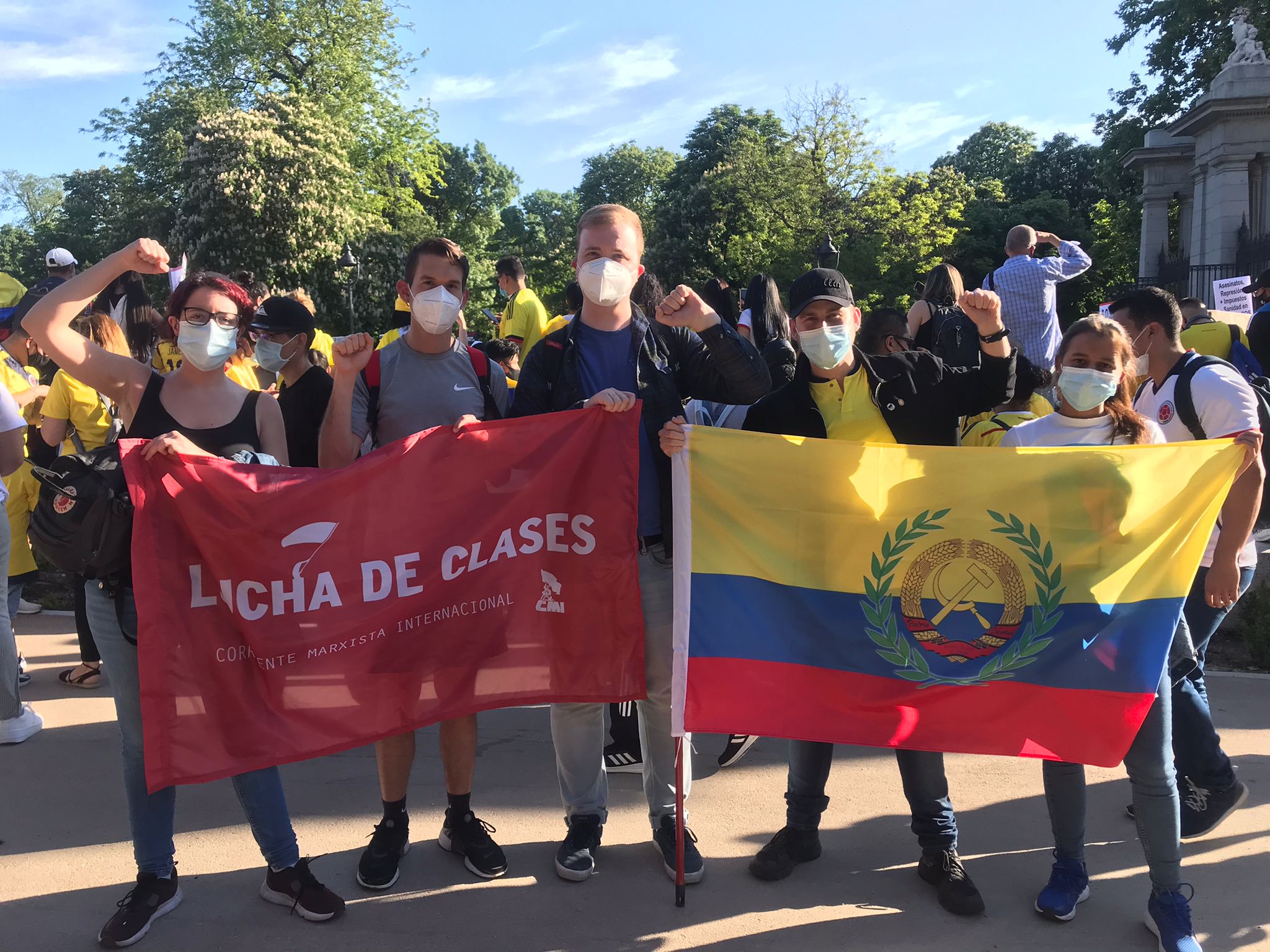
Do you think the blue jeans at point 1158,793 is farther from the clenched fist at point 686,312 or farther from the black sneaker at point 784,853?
the clenched fist at point 686,312

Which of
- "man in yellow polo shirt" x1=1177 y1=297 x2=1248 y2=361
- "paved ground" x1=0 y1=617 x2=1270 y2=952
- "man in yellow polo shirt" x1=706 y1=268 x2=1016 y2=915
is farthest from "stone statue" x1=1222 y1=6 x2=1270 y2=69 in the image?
"man in yellow polo shirt" x1=706 y1=268 x2=1016 y2=915

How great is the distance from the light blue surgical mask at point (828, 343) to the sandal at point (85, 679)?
4518mm

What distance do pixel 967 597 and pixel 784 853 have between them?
115 centimetres

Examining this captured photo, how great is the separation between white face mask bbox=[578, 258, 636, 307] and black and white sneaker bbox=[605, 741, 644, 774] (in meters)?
2.25

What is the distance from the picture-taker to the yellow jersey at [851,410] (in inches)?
133

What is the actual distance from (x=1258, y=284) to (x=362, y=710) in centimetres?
856

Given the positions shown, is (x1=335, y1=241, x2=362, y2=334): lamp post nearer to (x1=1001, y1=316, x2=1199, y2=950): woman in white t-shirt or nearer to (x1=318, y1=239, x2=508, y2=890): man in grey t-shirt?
(x1=318, y1=239, x2=508, y2=890): man in grey t-shirt

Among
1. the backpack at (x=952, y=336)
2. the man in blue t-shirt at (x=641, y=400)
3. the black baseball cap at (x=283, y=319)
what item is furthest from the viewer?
the backpack at (x=952, y=336)

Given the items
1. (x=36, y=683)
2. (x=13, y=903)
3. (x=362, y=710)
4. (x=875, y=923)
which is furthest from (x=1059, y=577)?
(x=36, y=683)

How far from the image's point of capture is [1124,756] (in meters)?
3.02

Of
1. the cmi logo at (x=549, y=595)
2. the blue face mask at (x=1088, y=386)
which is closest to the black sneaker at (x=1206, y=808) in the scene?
the blue face mask at (x=1088, y=386)

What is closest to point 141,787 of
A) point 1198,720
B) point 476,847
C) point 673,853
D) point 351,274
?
point 476,847

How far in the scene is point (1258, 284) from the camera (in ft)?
27.7

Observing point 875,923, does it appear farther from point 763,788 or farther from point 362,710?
point 362,710
